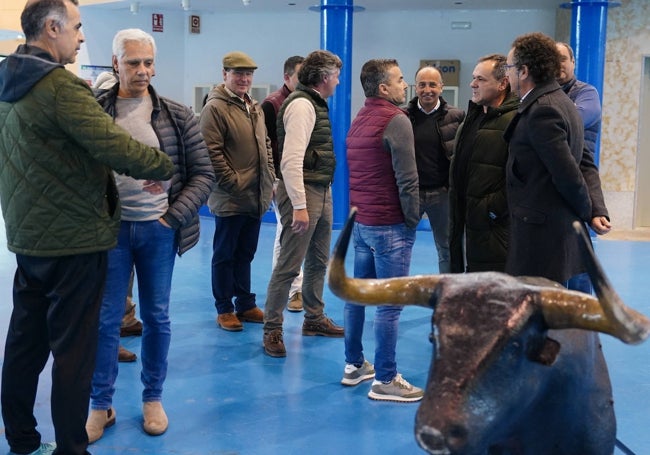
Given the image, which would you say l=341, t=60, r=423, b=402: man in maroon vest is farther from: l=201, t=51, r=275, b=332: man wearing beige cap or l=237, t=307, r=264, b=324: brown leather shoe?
l=237, t=307, r=264, b=324: brown leather shoe

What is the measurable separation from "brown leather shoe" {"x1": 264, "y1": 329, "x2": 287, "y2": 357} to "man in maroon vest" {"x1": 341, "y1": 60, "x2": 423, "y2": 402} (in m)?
0.79

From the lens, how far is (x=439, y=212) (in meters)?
4.99

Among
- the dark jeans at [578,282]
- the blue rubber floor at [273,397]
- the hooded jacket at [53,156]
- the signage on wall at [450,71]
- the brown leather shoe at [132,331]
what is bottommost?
the blue rubber floor at [273,397]

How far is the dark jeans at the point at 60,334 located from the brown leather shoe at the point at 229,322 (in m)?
2.04

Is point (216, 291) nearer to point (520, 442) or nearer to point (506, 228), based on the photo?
point (506, 228)

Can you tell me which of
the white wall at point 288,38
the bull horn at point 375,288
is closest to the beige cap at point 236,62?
the bull horn at point 375,288

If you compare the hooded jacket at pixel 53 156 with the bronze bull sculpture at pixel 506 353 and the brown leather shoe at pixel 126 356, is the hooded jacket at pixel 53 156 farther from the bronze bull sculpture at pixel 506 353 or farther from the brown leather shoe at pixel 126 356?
the brown leather shoe at pixel 126 356

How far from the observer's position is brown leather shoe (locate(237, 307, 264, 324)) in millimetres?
5293

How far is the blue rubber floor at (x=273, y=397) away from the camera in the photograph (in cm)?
340

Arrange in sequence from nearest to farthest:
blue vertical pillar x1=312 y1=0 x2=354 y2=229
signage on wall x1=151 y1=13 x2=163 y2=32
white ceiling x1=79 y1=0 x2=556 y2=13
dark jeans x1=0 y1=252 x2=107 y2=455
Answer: dark jeans x1=0 y1=252 x2=107 y2=455 → blue vertical pillar x1=312 y1=0 x2=354 y2=229 → white ceiling x1=79 y1=0 x2=556 y2=13 → signage on wall x1=151 y1=13 x2=163 y2=32

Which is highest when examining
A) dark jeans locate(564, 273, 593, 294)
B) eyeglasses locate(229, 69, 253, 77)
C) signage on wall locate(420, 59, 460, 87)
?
signage on wall locate(420, 59, 460, 87)

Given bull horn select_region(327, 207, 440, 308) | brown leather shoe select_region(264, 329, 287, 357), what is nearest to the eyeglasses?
brown leather shoe select_region(264, 329, 287, 357)

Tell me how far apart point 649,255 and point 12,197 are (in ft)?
22.3

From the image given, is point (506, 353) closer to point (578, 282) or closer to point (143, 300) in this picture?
point (578, 282)
